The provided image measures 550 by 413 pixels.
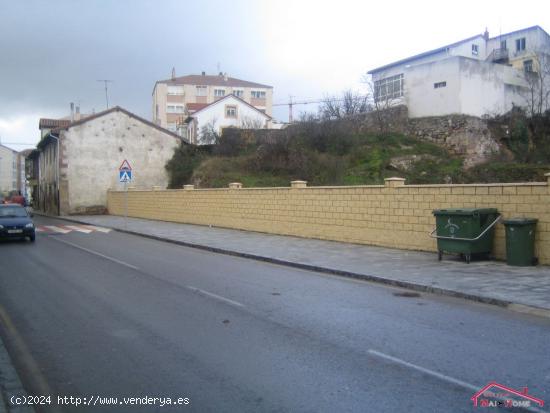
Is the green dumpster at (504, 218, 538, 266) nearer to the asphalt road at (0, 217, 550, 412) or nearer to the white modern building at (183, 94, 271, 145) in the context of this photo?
the asphalt road at (0, 217, 550, 412)

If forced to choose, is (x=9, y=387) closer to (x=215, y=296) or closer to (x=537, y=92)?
(x=215, y=296)

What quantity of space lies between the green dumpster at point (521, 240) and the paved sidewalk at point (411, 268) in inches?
13.0

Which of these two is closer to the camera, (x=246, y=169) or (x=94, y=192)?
(x=246, y=169)

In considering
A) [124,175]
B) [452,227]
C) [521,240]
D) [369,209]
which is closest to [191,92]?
[124,175]

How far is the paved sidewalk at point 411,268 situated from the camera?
28.0 ft

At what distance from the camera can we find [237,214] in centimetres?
2259

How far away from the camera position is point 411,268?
11336mm

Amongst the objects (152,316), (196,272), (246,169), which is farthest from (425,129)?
(152,316)

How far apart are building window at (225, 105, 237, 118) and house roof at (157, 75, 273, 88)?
19.7 m

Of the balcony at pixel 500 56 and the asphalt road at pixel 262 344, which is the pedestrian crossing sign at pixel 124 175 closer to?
the asphalt road at pixel 262 344

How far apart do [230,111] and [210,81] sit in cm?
2118

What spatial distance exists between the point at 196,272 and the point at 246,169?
2322 cm

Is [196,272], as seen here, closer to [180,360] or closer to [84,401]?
[180,360]

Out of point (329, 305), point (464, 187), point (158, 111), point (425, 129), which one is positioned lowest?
point (329, 305)
